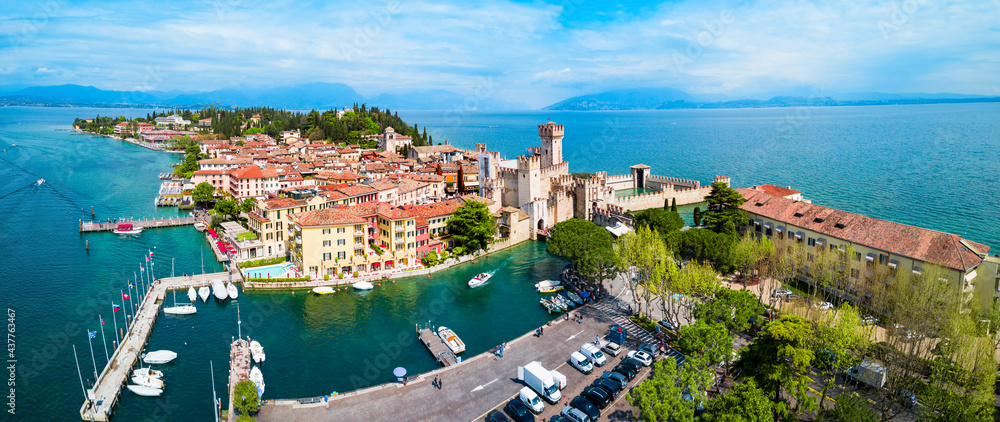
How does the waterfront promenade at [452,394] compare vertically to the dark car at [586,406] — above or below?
below

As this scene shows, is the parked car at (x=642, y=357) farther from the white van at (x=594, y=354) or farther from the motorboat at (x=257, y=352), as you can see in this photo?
the motorboat at (x=257, y=352)

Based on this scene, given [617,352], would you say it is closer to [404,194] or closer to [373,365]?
[373,365]

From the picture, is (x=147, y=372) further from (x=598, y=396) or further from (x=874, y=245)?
(x=874, y=245)

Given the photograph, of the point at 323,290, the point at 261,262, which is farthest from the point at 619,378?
the point at 261,262

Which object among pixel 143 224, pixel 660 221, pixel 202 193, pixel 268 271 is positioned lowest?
pixel 268 271

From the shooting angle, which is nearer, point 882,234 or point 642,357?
point 642,357

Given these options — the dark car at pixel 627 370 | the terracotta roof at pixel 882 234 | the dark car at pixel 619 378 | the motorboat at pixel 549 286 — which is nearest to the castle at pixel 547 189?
the motorboat at pixel 549 286

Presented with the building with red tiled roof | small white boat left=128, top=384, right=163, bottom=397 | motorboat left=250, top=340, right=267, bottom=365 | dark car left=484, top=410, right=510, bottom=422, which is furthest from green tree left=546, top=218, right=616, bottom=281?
small white boat left=128, top=384, right=163, bottom=397
